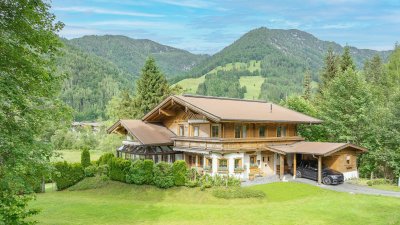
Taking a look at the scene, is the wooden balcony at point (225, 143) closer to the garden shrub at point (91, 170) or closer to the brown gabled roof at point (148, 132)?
the brown gabled roof at point (148, 132)

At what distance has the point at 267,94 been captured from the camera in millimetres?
184500

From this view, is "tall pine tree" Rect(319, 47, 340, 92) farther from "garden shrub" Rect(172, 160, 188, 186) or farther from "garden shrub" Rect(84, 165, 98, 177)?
"garden shrub" Rect(84, 165, 98, 177)

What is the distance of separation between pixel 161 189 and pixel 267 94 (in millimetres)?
160802

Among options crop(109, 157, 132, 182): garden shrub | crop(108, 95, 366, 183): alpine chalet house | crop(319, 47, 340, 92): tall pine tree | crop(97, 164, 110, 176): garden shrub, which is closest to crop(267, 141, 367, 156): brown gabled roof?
crop(108, 95, 366, 183): alpine chalet house

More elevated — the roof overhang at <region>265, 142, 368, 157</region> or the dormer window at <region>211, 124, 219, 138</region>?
the dormer window at <region>211, 124, 219, 138</region>

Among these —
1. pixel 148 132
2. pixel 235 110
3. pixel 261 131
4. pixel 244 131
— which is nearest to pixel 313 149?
pixel 261 131

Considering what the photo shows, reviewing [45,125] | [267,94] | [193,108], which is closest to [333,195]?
[193,108]

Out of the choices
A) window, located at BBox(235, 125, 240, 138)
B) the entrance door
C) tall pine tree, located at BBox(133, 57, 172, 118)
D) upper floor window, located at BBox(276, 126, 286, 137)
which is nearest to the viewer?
window, located at BBox(235, 125, 240, 138)

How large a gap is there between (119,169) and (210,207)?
11245 millimetres

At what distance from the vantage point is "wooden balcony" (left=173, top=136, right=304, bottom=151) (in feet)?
103

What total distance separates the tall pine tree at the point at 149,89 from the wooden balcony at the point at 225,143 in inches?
779

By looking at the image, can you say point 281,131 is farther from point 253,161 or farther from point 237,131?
point 237,131

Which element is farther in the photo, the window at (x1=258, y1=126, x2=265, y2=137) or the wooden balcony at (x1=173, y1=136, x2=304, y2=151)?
the window at (x1=258, y1=126, x2=265, y2=137)

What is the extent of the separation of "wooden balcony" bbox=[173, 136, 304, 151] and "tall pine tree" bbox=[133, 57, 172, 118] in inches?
779
